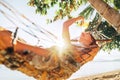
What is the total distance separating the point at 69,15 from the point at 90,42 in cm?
291

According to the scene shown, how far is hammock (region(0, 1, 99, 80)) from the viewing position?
14.0 ft

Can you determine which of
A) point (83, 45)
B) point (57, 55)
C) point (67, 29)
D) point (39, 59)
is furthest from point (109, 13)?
point (39, 59)

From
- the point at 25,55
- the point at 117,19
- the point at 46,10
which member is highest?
the point at 46,10

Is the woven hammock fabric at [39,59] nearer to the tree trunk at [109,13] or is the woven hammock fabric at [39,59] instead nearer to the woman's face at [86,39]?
the woman's face at [86,39]

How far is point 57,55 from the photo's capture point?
197 inches

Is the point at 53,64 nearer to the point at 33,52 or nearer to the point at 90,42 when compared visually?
the point at 33,52

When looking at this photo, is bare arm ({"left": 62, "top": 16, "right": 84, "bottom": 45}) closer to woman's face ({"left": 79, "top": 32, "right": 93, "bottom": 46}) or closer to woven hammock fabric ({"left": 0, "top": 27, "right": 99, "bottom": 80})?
woven hammock fabric ({"left": 0, "top": 27, "right": 99, "bottom": 80})

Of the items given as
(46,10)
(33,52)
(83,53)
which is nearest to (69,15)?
(46,10)

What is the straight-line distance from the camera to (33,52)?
4594 millimetres

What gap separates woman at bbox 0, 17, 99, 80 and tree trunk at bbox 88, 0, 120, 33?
1.68 feet

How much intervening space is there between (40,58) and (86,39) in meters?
1.18

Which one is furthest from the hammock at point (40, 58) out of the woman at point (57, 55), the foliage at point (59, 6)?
the foliage at point (59, 6)

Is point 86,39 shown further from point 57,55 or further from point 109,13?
point 57,55

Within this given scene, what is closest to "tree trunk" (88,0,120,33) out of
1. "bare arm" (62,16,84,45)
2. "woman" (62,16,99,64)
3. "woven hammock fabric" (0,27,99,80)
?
"woman" (62,16,99,64)
